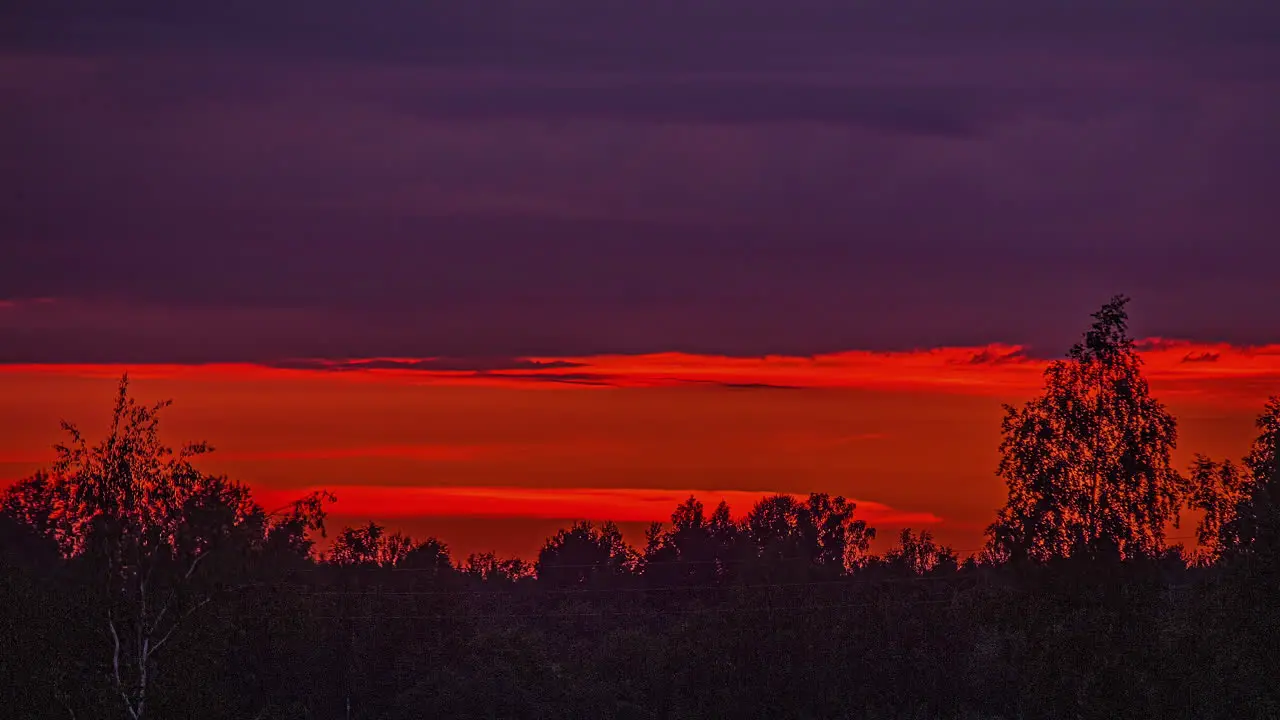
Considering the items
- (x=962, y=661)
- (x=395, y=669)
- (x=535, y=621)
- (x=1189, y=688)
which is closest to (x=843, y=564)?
(x=535, y=621)

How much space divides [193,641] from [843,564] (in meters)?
139

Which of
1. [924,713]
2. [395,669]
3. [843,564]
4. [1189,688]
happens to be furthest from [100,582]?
[843,564]

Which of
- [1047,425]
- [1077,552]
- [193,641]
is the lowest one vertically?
[193,641]

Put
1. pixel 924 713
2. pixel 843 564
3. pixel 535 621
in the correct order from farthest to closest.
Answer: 1. pixel 843 564
2. pixel 535 621
3. pixel 924 713

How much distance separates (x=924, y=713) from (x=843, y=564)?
68087mm

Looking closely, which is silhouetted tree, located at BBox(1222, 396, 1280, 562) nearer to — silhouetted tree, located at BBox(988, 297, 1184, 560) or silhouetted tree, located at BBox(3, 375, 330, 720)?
silhouetted tree, located at BBox(988, 297, 1184, 560)

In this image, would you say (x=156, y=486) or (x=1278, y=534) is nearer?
(x=1278, y=534)

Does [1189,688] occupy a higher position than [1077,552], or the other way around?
[1077,552]

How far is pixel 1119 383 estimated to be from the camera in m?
53.5

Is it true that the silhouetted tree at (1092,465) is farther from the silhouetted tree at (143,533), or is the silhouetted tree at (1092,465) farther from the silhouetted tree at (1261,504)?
the silhouetted tree at (143,533)

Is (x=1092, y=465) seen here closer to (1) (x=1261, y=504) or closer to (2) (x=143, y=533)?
(1) (x=1261, y=504)

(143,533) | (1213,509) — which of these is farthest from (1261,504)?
(143,533)

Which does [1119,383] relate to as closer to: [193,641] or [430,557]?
[193,641]

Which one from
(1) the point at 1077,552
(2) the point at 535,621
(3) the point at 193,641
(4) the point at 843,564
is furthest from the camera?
(4) the point at 843,564
